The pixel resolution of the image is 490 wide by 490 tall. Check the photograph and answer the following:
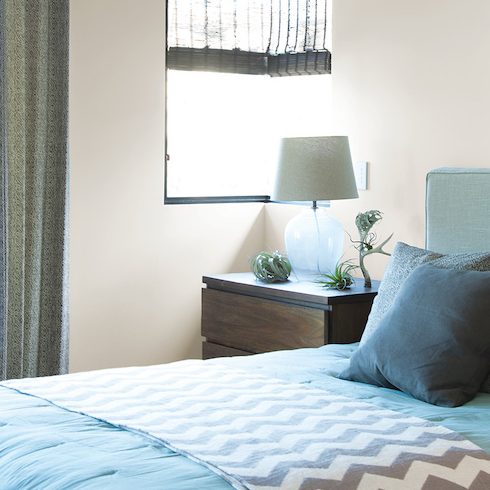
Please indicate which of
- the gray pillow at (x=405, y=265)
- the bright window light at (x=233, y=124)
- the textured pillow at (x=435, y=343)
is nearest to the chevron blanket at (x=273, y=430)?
the textured pillow at (x=435, y=343)

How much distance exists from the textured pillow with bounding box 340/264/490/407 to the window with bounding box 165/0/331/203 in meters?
1.91

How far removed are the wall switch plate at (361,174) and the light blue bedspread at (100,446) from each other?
5.12ft

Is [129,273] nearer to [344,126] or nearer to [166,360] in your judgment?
[166,360]

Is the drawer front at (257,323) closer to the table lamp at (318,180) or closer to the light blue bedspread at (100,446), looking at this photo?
the table lamp at (318,180)

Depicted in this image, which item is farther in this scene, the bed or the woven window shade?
the woven window shade

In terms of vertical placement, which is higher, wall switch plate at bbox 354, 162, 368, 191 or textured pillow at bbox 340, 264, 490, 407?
wall switch plate at bbox 354, 162, 368, 191

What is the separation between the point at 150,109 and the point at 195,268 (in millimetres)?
772

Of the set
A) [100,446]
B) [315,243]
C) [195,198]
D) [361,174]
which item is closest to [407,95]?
[361,174]

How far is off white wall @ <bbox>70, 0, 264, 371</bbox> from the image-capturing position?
4.31 meters

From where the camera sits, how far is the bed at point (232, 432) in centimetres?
196

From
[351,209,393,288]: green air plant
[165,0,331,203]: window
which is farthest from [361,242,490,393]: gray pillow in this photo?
[165,0,331,203]: window

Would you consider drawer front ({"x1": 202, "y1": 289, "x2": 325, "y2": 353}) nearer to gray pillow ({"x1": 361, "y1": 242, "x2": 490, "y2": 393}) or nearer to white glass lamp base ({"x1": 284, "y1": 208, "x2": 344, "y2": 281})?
white glass lamp base ({"x1": 284, "y1": 208, "x2": 344, "y2": 281})

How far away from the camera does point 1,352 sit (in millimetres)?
3973

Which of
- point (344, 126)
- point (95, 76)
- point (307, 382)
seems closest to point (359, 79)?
point (344, 126)
